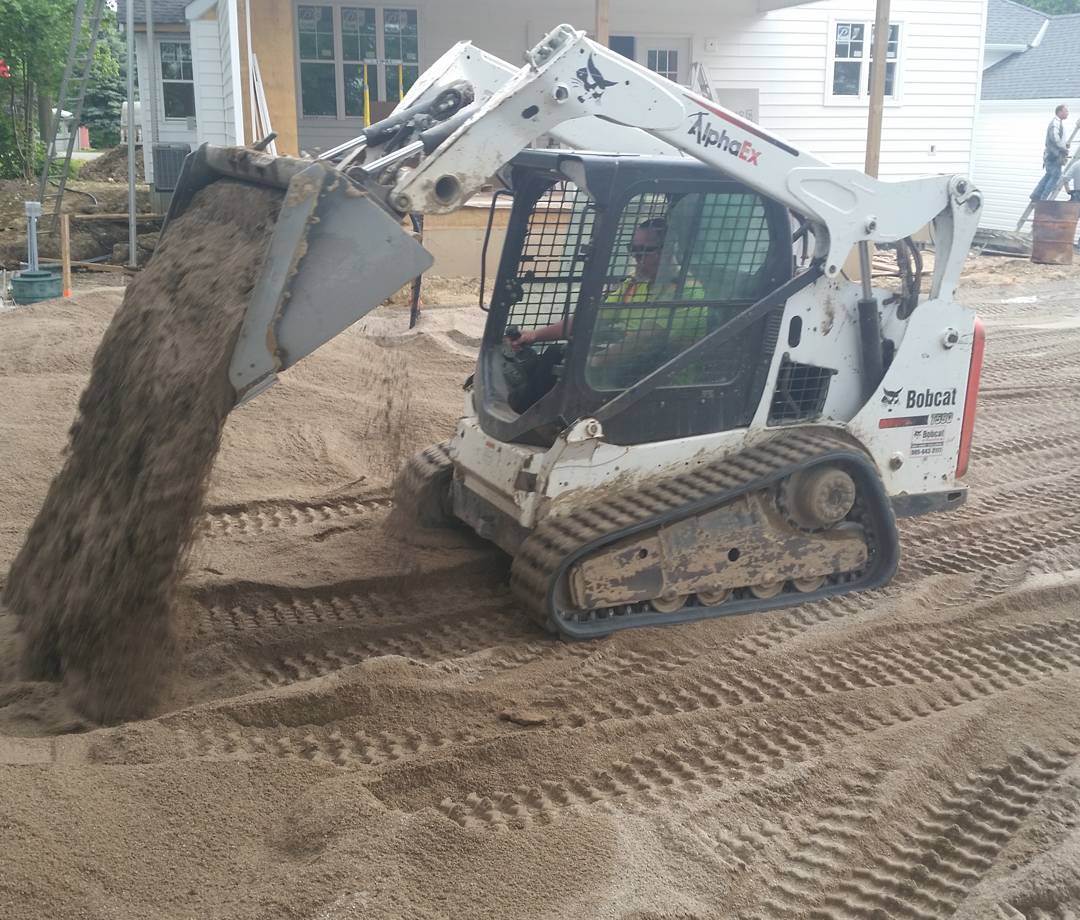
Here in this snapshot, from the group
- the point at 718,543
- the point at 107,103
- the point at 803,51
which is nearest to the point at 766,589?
the point at 718,543

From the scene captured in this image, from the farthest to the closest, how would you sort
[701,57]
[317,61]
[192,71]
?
[701,57] → [192,71] → [317,61]

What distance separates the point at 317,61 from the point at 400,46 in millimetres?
1246

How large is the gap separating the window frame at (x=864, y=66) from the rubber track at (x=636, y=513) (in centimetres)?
1476

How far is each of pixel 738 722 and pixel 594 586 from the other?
864mm

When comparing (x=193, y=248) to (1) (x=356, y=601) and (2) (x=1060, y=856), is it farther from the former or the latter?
(2) (x=1060, y=856)

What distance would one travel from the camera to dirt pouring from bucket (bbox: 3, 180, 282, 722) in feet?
13.6

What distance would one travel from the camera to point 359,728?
3.99 meters

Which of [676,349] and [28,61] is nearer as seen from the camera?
[676,349]

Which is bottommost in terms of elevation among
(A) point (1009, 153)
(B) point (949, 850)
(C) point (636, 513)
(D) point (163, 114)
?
(B) point (949, 850)

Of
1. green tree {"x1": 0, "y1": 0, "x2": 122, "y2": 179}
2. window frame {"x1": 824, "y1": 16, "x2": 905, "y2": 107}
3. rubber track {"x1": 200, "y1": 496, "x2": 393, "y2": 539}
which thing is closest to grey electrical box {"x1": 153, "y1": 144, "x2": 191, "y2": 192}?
green tree {"x1": 0, "y1": 0, "x2": 122, "y2": 179}

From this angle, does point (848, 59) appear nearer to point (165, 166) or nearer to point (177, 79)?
point (165, 166)

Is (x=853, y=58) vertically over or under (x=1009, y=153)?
over

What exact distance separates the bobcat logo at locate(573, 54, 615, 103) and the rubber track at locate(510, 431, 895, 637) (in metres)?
1.65

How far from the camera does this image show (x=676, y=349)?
5.05m
